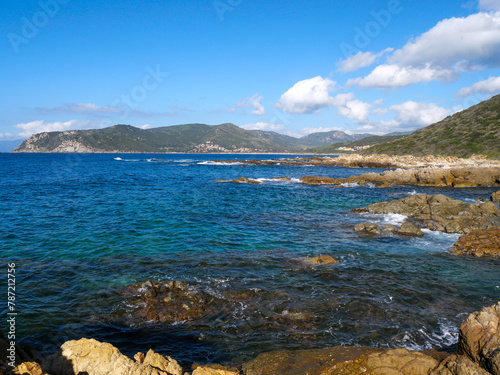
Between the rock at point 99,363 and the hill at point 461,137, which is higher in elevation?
the hill at point 461,137

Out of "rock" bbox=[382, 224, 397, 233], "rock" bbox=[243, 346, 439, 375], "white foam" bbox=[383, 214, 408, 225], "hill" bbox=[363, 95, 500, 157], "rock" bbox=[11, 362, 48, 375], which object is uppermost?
"hill" bbox=[363, 95, 500, 157]

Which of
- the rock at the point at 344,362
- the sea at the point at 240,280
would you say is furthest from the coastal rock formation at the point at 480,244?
the rock at the point at 344,362

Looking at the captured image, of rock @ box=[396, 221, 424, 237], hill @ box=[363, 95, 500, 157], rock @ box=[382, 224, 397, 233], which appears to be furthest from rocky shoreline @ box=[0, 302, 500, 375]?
hill @ box=[363, 95, 500, 157]

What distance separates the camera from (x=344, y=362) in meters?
7.15

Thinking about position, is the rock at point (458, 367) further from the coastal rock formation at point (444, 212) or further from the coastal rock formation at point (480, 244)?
the coastal rock formation at point (444, 212)

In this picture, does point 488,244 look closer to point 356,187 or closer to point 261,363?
point 261,363

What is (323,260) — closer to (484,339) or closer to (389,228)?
(389,228)

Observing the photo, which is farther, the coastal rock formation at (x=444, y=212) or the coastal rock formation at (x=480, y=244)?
the coastal rock formation at (x=444, y=212)

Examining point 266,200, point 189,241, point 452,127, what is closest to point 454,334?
point 189,241

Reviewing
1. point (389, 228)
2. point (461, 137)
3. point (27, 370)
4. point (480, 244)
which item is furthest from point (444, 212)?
point (461, 137)

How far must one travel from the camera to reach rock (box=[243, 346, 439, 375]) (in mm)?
6633

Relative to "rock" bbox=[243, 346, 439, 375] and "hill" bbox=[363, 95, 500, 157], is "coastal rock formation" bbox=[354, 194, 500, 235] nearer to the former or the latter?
"rock" bbox=[243, 346, 439, 375]

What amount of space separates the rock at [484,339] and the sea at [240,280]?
283cm

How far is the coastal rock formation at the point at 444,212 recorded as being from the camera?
23.9 m
